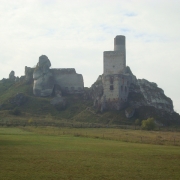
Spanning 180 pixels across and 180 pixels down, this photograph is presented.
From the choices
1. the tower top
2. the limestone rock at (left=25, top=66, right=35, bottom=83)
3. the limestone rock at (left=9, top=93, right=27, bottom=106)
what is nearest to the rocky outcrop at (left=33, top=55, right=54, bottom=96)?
the limestone rock at (left=25, top=66, right=35, bottom=83)

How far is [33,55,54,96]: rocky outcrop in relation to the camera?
96.1 metres

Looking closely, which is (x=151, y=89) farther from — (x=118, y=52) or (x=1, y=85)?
(x=1, y=85)

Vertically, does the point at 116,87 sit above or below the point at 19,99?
above

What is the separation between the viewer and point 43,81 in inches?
3780

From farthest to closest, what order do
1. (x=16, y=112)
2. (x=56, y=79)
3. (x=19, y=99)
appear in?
(x=56, y=79) → (x=19, y=99) → (x=16, y=112)

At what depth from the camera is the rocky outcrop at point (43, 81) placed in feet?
315

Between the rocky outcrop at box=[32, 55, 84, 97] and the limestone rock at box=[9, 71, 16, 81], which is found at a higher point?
the limestone rock at box=[9, 71, 16, 81]

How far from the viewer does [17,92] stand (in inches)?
3812

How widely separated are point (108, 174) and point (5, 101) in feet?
247

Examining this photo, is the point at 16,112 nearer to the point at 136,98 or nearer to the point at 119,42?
the point at 136,98

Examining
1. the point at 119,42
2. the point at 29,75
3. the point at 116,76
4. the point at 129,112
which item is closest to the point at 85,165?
the point at 129,112

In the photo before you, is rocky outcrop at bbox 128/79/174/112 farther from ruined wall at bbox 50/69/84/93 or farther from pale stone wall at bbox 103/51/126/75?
ruined wall at bbox 50/69/84/93

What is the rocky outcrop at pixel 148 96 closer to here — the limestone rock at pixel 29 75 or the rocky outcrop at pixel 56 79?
the rocky outcrop at pixel 56 79

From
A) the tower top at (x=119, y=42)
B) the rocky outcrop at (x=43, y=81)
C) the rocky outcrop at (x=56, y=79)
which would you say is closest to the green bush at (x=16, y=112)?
the rocky outcrop at (x=43, y=81)
